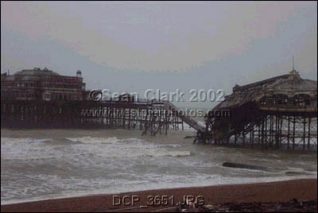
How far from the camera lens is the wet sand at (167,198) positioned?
4.16 meters

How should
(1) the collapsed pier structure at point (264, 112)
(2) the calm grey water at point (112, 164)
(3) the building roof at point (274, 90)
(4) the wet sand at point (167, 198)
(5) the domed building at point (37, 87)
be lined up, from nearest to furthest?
1. (4) the wet sand at point (167, 198)
2. (5) the domed building at point (37, 87)
3. (2) the calm grey water at point (112, 164)
4. (3) the building roof at point (274, 90)
5. (1) the collapsed pier structure at point (264, 112)

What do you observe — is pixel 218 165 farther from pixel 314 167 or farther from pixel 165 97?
pixel 165 97

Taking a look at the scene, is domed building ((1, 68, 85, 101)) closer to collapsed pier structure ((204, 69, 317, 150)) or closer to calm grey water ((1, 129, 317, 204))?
calm grey water ((1, 129, 317, 204))

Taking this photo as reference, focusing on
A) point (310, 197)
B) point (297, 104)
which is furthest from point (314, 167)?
point (310, 197)

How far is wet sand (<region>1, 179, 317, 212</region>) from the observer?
4162mm

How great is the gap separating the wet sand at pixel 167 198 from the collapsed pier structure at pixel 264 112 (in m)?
3.42

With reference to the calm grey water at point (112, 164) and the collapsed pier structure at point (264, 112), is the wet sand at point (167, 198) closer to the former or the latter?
the calm grey water at point (112, 164)

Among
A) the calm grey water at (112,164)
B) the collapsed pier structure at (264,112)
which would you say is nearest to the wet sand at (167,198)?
the calm grey water at (112,164)

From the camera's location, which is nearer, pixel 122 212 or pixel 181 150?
pixel 122 212

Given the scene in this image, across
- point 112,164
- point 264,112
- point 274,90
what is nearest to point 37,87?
point 112,164

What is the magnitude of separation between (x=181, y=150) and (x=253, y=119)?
108 inches

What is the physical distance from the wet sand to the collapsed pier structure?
135 inches

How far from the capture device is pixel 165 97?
438 centimetres

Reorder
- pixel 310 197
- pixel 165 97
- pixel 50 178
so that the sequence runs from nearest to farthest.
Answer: pixel 165 97 < pixel 310 197 < pixel 50 178
